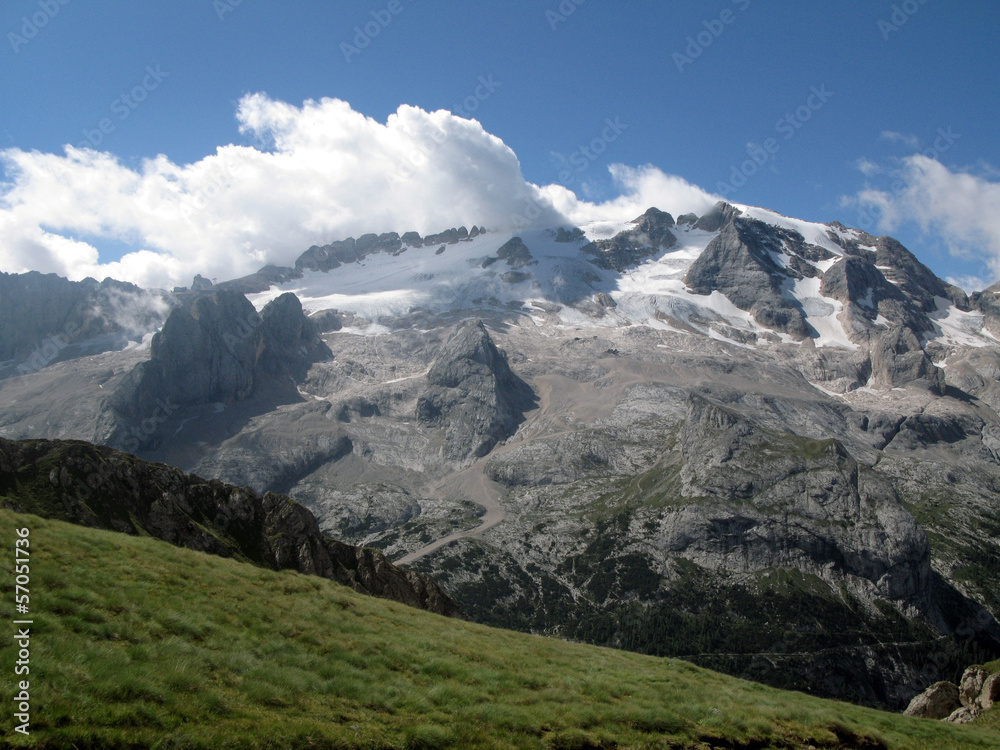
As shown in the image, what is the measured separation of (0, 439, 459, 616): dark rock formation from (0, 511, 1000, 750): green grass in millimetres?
27481

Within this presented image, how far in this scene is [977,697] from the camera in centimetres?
4447

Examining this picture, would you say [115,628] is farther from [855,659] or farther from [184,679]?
[855,659]

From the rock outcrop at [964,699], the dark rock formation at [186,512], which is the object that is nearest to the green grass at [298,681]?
the rock outcrop at [964,699]

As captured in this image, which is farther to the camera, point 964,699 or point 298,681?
A: point 964,699

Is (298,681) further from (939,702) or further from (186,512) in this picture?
(939,702)

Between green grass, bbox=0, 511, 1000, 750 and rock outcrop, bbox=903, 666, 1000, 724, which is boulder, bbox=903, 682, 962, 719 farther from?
green grass, bbox=0, 511, 1000, 750

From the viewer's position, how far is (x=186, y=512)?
5666 cm

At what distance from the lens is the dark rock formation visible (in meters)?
51.3

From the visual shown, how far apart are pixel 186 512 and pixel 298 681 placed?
46993 mm

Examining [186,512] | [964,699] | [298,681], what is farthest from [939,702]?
[186,512]

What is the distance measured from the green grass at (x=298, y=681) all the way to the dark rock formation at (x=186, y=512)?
2748cm

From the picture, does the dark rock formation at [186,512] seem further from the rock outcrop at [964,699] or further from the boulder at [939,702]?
the boulder at [939,702]

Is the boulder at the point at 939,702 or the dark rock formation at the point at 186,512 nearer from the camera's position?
the boulder at the point at 939,702

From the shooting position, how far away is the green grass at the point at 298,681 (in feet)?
42.9
